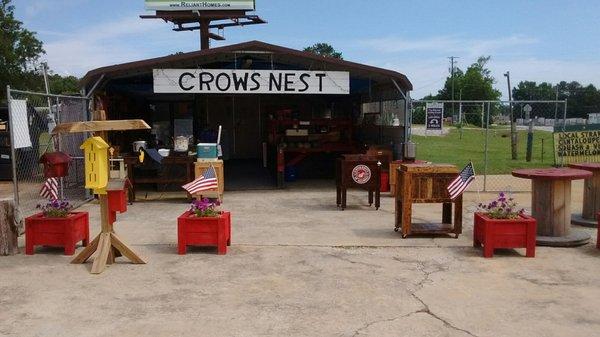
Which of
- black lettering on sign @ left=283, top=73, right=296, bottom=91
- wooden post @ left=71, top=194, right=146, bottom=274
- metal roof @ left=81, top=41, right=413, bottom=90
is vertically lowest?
wooden post @ left=71, top=194, right=146, bottom=274

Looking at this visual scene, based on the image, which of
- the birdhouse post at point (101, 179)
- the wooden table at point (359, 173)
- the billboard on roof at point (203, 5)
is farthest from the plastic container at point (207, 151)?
the billboard on roof at point (203, 5)

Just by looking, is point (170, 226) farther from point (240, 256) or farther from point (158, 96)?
point (158, 96)

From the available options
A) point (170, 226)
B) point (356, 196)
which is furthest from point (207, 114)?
point (170, 226)

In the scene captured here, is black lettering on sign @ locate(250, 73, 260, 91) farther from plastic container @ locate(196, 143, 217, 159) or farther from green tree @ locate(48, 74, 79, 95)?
green tree @ locate(48, 74, 79, 95)

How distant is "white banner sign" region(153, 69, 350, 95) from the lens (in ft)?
38.8

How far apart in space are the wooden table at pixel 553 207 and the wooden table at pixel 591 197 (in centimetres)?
129

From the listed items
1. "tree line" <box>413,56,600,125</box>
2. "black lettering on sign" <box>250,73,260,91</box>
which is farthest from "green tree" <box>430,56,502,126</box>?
"black lettering on sign" <box>250,73,260,91</box>

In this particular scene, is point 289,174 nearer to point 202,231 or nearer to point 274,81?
point 274,81

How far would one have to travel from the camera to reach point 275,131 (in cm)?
1440

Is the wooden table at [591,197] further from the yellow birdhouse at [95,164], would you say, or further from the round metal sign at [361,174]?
the yellow birdhouse at [95,164]

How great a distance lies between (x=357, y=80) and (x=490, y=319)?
34.9ft

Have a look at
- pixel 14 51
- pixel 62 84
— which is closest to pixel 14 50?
pixel 14 51

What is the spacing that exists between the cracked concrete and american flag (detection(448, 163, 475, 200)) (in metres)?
0.72

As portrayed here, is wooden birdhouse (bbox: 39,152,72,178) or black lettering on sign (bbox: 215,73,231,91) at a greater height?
black lettering on sign (bbox: 215,73,231,91)
